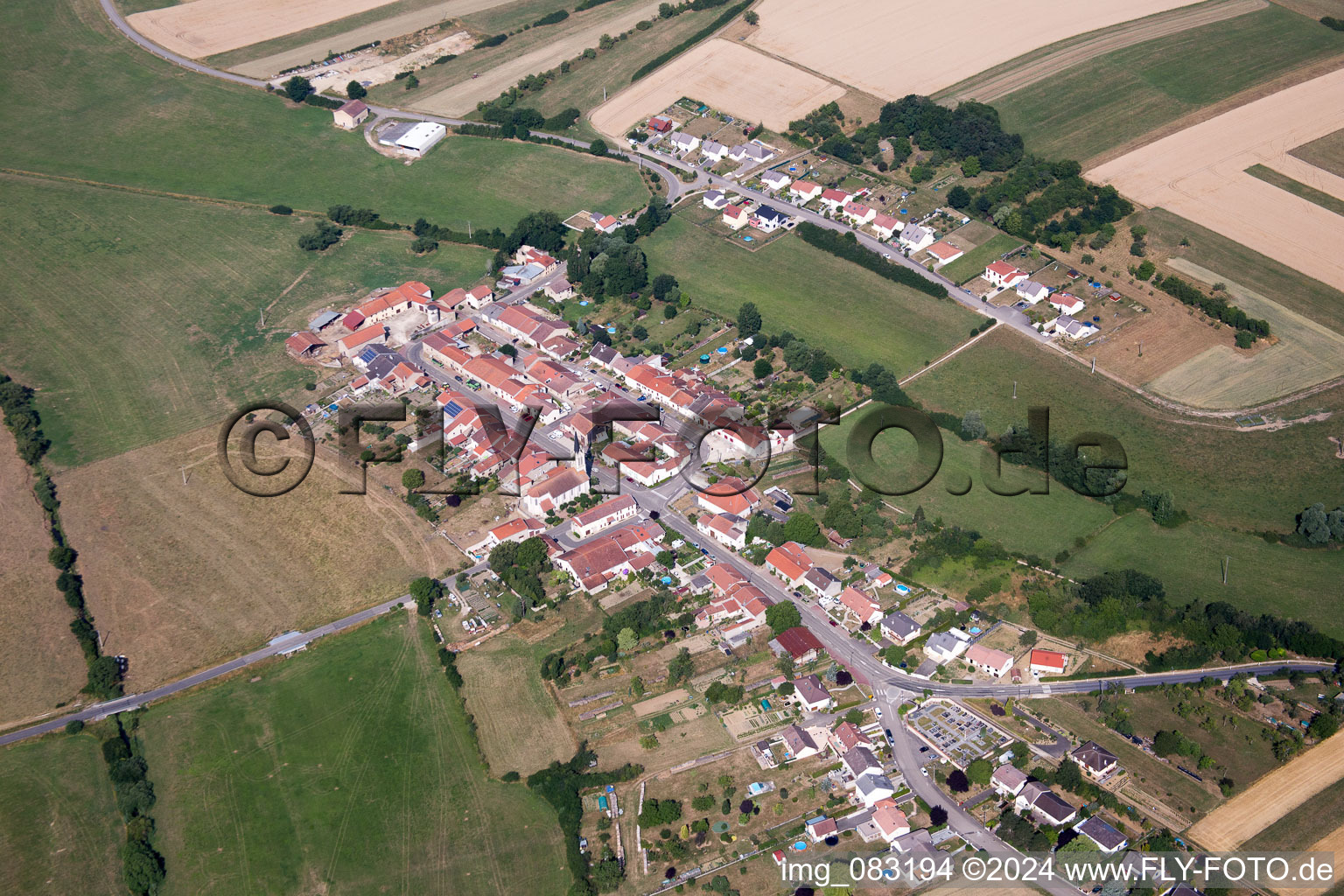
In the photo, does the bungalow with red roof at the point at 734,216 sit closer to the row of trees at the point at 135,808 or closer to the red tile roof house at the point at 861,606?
the red tile roof house at the point at 861,606

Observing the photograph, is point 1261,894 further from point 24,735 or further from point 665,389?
point 24,735

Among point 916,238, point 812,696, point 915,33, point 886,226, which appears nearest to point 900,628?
point 812,696

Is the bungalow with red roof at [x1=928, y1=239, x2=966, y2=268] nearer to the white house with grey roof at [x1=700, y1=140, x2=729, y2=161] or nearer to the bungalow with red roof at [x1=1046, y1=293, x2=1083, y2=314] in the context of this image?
the bungalow with red roof at [x1=1046, y1=293, x2=1083, y2=314]

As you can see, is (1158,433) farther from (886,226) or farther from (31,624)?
(31,624)

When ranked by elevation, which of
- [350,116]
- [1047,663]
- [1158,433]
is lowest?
[1047,663]

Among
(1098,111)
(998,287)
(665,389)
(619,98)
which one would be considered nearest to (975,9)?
(1098,111)

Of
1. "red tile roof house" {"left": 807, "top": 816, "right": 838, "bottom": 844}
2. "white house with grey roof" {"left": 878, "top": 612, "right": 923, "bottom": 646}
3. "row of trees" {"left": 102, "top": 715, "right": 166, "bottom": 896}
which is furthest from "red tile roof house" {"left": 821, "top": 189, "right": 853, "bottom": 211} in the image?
"row of trees" {"left": 102, "top": 715, "right": 166, "bottom": 896}
